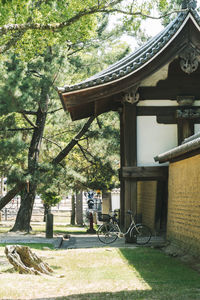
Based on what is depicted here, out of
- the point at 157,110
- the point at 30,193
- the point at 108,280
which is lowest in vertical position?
the point at 108,280

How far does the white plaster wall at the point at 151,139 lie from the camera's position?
48.9ft

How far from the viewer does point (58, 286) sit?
741cm

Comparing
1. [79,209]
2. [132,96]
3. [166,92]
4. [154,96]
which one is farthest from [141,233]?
[79,209]

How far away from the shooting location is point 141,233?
45.5ft

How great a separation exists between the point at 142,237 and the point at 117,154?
11228mm

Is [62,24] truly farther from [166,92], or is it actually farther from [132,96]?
[166,92]

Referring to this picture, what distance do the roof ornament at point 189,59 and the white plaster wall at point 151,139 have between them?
6.25 ft

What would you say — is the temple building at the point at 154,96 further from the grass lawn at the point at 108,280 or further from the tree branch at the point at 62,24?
the grass lawn at the point at 108,280

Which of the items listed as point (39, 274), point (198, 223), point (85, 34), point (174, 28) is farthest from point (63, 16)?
point (39, 274)

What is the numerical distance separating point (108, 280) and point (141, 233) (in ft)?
19.7

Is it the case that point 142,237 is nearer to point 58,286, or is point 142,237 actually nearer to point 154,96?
point 154,96

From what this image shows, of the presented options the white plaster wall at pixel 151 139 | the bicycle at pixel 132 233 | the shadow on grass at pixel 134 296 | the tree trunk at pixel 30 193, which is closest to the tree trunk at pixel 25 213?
the tree trunk at pixel 30 193

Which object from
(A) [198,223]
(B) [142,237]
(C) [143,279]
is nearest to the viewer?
(C) [143,279]

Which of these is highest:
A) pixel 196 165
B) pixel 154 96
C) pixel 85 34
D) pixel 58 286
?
pixel 85 34
